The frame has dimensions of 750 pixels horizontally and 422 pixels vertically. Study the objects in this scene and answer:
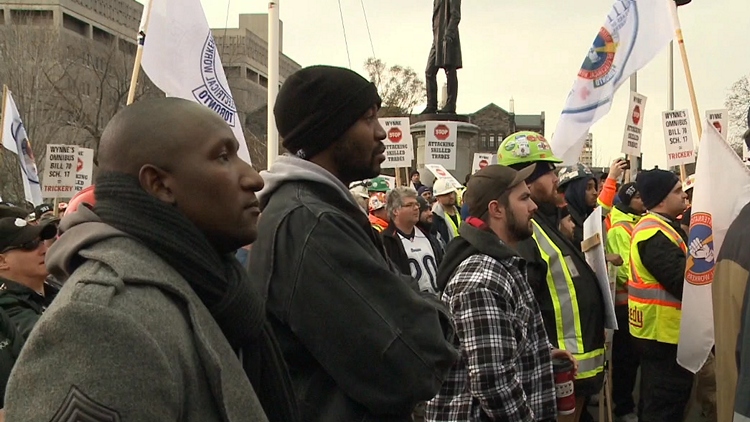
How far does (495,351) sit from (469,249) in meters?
0.50

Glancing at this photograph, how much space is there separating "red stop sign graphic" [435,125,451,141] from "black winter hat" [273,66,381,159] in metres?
11.2

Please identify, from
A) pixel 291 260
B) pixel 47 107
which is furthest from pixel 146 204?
pixel 47 107

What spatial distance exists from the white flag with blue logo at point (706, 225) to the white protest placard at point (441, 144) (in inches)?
337

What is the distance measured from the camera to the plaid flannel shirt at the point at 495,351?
2.87 m

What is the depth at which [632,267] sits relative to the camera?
5680 mm

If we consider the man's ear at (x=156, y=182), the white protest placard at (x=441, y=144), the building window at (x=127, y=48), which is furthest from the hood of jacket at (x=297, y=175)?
the building window at (x=127, y=48)

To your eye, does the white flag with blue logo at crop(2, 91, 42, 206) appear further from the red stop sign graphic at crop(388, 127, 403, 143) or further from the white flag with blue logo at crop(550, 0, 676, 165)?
the white flag with blue logo at crop(550, 0, 676, 165)

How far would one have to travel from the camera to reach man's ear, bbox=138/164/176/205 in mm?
1408

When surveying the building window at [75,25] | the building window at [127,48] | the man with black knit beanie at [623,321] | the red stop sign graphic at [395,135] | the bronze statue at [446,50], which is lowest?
the man with black knit beanie at [623,321]

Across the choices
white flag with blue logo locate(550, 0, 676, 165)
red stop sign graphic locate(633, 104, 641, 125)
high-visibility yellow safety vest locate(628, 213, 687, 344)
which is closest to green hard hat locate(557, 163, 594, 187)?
white flag with blue logo locate(550, 0, 676, 165)

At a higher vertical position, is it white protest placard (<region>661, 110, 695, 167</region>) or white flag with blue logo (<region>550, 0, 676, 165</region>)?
white flag with blue logo (<region>550, 0, 676, 165</region>)

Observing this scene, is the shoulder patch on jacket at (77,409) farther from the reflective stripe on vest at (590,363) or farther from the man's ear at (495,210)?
the reflective stripe on vest at (590,363)

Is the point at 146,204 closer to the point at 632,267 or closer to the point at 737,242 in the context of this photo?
the point at 737,242

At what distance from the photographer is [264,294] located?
204 cm
